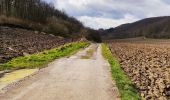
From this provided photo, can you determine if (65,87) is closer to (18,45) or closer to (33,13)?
(18,45)

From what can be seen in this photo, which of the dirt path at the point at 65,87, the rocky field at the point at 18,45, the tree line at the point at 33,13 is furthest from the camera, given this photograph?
the tree line at the point at 33,13

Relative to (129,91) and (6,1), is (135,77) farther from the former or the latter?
(6,1)

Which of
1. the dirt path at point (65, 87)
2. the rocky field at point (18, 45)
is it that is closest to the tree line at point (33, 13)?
the rocky field at point (18, 45)

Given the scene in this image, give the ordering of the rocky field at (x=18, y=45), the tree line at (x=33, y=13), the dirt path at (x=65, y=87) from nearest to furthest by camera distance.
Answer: the dirt path at (x=65, y=87), the rocky field at (x=18, y=45), the tree line at (x=33, y=13)

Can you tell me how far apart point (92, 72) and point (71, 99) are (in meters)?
8.91

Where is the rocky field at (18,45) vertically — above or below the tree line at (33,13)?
below

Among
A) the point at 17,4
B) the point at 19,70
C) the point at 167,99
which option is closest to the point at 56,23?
the point at 17,4

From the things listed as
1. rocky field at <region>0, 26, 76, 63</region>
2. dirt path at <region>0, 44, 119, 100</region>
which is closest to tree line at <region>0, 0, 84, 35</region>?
rocky field at <region>0, 26, 76, 63</region>

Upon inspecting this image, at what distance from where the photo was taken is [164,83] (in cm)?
1950

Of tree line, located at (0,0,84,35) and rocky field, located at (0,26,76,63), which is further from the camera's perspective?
tree line, located at (0,0,84,35)

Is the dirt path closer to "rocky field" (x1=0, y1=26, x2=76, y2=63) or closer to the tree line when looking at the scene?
"rocky field" (x1=0, y1=26, x2=76, y2=63)

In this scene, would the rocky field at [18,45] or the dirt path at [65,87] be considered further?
the rocky field at [18,45]

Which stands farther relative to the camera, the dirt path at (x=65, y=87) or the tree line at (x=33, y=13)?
the tree line at (x=33, y=13)

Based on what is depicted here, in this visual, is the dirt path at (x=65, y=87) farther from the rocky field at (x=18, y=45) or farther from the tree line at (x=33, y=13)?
the tree line at (x=33, y=13)
